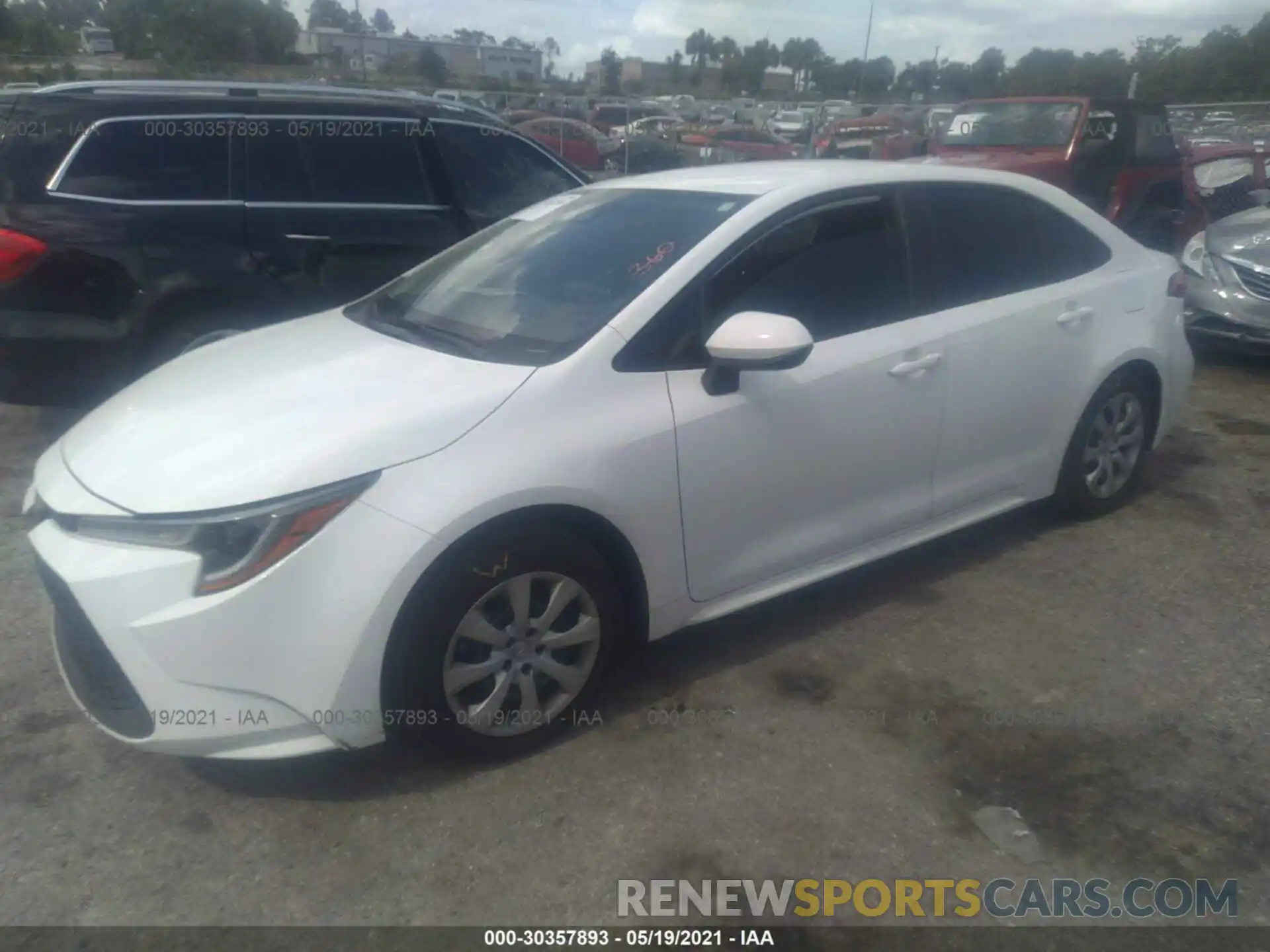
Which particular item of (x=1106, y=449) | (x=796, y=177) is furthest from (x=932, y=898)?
(x=1106, y=449)

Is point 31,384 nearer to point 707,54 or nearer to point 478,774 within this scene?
point 478,774

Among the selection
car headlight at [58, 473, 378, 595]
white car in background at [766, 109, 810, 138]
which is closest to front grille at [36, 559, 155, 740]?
car headlight at [58, 473, 378, 595]

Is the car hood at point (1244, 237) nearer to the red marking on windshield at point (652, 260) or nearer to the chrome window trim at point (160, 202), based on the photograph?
the red marking on windshield at point (652, 260)

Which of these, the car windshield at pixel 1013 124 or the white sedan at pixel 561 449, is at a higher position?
the white sedan at pixel 561 449

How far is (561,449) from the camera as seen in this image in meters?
2.85

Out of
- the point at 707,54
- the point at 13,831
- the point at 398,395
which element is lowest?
the point at 707,54

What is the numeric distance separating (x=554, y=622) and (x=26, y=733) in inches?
65.4

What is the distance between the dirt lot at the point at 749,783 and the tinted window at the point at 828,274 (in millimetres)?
1150

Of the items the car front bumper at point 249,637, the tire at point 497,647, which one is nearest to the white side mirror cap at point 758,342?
the tire at point 497,647

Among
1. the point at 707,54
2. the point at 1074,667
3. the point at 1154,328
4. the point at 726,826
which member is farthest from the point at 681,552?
the point at 707,54

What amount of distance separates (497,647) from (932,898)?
129 centimetres

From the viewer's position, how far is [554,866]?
2615mm

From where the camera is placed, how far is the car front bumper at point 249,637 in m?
2.50

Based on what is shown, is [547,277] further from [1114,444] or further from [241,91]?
[241,91]
